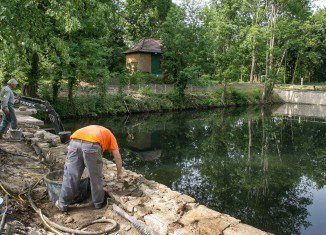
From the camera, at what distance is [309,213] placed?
8.36m

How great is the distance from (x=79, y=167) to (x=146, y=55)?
1250 inches

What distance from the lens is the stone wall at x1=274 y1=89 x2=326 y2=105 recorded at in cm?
3812

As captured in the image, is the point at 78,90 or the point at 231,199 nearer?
the point at 231,199

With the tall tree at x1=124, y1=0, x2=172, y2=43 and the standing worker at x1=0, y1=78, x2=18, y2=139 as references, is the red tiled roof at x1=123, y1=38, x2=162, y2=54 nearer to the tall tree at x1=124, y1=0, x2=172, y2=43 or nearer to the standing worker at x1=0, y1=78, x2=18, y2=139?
the tall tree at x1=124, y1=0, x2=172, y2=43

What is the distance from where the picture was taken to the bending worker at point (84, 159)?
16.1 feet

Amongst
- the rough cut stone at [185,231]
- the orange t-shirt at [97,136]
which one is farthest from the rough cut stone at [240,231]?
the orange t-shirt at [97,136]

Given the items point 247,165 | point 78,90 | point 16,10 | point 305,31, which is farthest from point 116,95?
point 305,31

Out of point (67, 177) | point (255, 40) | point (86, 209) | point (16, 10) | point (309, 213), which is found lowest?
point (309, 213)

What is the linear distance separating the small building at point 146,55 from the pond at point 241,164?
14711 mm

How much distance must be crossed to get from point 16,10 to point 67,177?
285 cm

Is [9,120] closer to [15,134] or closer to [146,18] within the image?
[15,134]

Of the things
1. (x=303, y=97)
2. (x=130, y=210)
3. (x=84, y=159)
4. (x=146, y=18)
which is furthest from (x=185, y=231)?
(x=146, y=18)

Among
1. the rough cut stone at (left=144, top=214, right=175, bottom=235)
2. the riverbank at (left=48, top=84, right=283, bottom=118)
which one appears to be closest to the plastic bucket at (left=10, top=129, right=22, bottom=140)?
the rough cut stone at (left=144, top=214, right=175, bottom=235)

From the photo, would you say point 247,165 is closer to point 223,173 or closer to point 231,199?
point 223,173
